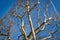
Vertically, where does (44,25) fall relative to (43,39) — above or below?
above

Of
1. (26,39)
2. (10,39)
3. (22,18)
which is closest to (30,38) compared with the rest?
Answer: (26,39)

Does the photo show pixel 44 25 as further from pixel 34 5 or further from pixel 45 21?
pixel 34 5

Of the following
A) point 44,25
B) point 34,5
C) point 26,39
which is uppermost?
point 34,5

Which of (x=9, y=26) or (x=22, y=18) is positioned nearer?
(x=22, y=18)

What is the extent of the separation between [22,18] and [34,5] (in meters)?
1.38

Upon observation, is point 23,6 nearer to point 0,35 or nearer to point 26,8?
point 26,8

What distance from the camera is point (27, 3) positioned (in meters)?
12.2

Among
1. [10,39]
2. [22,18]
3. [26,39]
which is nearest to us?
[26,39]

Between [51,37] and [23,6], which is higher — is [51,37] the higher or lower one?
the lower one

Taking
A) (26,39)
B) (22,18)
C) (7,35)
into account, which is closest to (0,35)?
(7,35)

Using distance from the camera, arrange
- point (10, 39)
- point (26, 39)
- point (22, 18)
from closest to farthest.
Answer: point (26, 39), point (22, 18), point (10, 39)

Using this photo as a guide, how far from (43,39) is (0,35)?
4.59 metres

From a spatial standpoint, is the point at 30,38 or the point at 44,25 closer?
the point at 30,38

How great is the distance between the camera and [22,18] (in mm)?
13164
